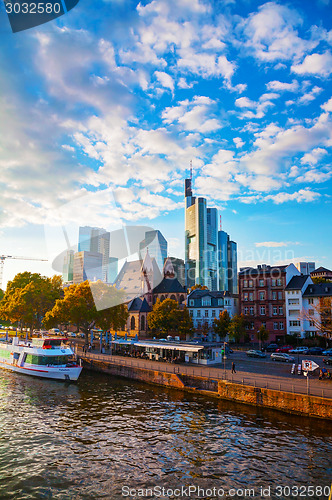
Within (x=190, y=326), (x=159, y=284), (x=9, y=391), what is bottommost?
(x=9, y=391)

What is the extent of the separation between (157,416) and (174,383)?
11217mm

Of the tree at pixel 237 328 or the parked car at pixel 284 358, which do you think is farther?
the tree at pixel 237 328

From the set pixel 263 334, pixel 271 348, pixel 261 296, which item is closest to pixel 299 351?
pixel 271 348

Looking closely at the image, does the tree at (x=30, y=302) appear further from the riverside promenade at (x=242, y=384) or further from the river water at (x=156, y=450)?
the river water at (x=156, y=450)

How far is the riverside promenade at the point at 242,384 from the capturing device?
29.0 meters

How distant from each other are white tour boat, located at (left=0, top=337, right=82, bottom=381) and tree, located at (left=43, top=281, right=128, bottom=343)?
14.5m

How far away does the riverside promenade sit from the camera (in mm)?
29047

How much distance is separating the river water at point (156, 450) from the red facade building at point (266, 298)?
162 ft

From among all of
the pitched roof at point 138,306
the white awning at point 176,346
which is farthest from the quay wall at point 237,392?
the pitched roof at point 138,306

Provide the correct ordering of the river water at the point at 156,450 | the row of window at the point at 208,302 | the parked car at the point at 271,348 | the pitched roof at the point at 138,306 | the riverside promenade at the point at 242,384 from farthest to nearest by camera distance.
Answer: the pitched roof at the point at 138,306
the row of window at the point at 208,302
the parked car at the point at 271,348
the riverside promenade at the point at 242,384
the river water at the point at 156,450

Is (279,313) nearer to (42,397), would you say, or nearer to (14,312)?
(42,397)

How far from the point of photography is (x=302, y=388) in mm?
32062

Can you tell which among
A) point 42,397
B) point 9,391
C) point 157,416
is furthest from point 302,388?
point 9,391

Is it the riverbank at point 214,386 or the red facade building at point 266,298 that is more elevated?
the red facade building at point 266,298
